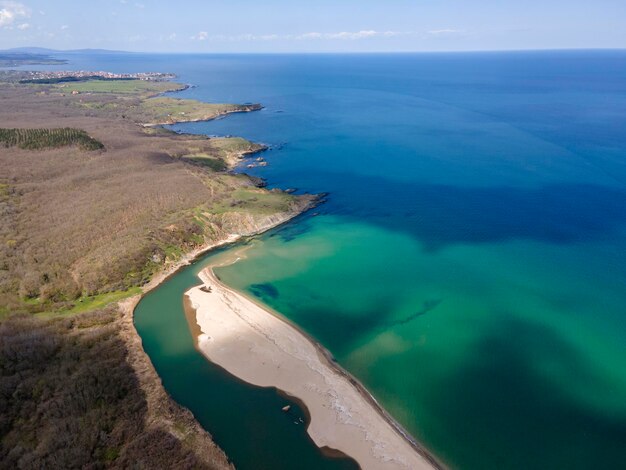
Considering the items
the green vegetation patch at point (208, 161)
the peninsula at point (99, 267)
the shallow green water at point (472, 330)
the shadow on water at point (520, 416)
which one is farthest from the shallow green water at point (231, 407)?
the green vegetation patch at point (208, 161)

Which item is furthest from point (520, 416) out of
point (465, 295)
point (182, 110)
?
point (182, 110)

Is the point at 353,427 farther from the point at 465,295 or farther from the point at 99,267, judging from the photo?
the point at 99,267

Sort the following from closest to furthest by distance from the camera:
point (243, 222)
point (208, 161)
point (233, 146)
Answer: point (243, 222), point (208, 161), point (233, 146)

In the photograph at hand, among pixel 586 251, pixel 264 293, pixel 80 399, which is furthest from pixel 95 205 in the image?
pixel 586 251

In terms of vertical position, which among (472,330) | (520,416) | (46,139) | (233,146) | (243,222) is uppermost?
(46,139)

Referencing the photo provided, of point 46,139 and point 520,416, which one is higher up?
point 46,139

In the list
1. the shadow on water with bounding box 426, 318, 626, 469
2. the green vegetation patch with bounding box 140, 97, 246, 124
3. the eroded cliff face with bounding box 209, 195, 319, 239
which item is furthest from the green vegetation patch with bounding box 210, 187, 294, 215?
the green vegetation patch with bounding box 140, 97, 246, 124

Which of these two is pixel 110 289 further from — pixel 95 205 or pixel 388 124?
pixel 388 124
